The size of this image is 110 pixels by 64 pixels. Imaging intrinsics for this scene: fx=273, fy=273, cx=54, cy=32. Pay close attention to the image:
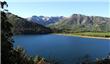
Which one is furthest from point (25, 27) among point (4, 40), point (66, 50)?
point (4, 40)

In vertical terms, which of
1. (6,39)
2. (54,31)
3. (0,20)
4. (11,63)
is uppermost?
(0,20)

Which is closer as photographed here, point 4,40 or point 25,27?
point 4,40

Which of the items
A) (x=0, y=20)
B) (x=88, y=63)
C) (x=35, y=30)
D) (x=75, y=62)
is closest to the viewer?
(x=0, y=20)

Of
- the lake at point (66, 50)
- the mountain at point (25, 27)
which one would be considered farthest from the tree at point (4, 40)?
the mountain at point (25, 27)

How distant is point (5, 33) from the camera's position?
15.9 m

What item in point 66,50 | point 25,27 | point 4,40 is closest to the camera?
point 4,40

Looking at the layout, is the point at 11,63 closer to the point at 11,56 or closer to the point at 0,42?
the point at 11,56

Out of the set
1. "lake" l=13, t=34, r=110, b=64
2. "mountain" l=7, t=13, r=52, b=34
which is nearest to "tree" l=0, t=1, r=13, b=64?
"lake" l=13, t=34, r=110, b=64

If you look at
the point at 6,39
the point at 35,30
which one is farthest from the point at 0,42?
the point at 35,30

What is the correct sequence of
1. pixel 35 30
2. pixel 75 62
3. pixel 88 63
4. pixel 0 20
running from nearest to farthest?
pixel 0 20, pixel 88 63, pixel 75 62, pixel 35 30

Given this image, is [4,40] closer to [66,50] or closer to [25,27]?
[66,50]

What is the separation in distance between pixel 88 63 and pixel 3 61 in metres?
36.4

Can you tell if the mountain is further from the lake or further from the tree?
the tree

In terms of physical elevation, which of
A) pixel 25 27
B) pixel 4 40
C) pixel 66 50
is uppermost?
pixel 4 40
